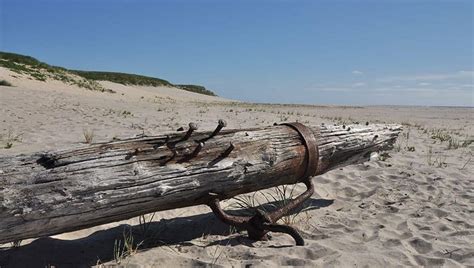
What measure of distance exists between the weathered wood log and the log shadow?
0.46 meters

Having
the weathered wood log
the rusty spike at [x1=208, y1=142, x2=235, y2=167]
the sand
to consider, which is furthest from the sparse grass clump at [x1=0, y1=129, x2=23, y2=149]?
the rusty spike at [x1=208, y1=142, x2=235, y2=167]

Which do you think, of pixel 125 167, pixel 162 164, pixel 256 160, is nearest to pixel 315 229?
pixel 256 160

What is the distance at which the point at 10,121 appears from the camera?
32.5 feet

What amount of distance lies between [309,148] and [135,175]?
1.69 meters

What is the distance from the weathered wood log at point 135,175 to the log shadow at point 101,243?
46 cm

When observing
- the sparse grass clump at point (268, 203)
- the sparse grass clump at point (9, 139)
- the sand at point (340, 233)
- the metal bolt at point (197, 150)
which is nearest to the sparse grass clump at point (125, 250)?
the sand at point (340, 233)

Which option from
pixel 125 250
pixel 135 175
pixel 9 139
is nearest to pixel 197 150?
pixel 135 175

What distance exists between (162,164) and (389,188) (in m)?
3.31

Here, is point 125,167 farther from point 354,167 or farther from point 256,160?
point 354,167

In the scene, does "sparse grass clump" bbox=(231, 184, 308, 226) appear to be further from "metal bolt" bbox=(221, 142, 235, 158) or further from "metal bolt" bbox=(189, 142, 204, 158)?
"metal bolt" bbox=(189, 142, 204, 158)

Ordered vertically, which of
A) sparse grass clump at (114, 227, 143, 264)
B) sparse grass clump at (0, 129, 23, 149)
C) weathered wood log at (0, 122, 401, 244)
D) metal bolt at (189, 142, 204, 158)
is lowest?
sparse grass clump at (114, 227, 143, 264)

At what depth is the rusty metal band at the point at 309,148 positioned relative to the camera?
4.01m

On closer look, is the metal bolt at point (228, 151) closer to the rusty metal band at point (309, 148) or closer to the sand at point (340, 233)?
the sand at point (340, 233)

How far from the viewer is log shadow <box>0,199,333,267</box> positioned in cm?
321
